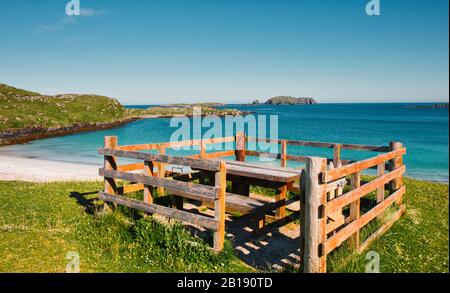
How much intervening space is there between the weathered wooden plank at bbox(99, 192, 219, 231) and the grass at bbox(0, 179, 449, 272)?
243 mm

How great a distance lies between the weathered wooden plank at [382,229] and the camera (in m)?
7.23

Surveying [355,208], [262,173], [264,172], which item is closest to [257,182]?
[264,172]

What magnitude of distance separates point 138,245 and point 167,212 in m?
0.92

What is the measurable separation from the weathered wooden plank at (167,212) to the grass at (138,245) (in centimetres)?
24

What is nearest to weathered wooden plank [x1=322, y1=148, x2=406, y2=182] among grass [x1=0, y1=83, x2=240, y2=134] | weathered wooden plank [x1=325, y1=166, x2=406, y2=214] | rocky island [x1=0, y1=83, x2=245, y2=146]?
weathered wooden plank [x1=325, y1=166, x2=406, y2=214]

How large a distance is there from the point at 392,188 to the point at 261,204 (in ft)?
13.5

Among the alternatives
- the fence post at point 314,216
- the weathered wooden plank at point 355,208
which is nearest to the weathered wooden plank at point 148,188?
the fence post at point 314,216

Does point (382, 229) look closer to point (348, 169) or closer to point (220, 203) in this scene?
point (348, 169)

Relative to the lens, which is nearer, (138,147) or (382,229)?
(382,229)

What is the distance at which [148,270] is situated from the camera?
6613mm

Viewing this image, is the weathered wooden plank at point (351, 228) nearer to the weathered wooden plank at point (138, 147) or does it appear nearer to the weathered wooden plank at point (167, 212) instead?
the weathered wooden plank at point (167, 212)

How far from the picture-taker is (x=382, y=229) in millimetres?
8258

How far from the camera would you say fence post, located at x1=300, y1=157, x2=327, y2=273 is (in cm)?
569
